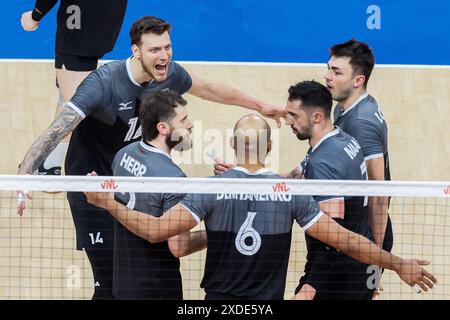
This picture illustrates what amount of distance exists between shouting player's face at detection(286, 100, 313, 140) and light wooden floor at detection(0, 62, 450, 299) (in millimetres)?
2121

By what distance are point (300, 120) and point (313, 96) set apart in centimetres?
26

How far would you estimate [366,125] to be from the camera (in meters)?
11.6

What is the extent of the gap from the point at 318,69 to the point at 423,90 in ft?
4.87

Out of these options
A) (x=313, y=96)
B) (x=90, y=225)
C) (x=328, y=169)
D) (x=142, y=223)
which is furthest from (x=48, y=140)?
(x=328, y=169)

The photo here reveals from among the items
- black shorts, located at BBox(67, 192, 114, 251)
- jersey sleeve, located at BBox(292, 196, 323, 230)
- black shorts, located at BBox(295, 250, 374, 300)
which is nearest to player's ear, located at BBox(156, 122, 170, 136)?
black shorts, located at BBox(67, 192, 114, 251)

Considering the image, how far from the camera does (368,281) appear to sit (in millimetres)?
10695

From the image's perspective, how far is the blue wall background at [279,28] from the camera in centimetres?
1325

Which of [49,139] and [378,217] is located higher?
[49,139]

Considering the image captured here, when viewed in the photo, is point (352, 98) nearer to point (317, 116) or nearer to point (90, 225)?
point (317, 116)

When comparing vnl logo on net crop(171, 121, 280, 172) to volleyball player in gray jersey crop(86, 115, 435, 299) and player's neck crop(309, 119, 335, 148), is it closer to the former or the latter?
player's neck crop(309, 119, 335, 148)

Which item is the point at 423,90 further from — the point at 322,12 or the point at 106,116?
the point at 106,116

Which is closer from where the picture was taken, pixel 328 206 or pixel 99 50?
pixel 328 206
